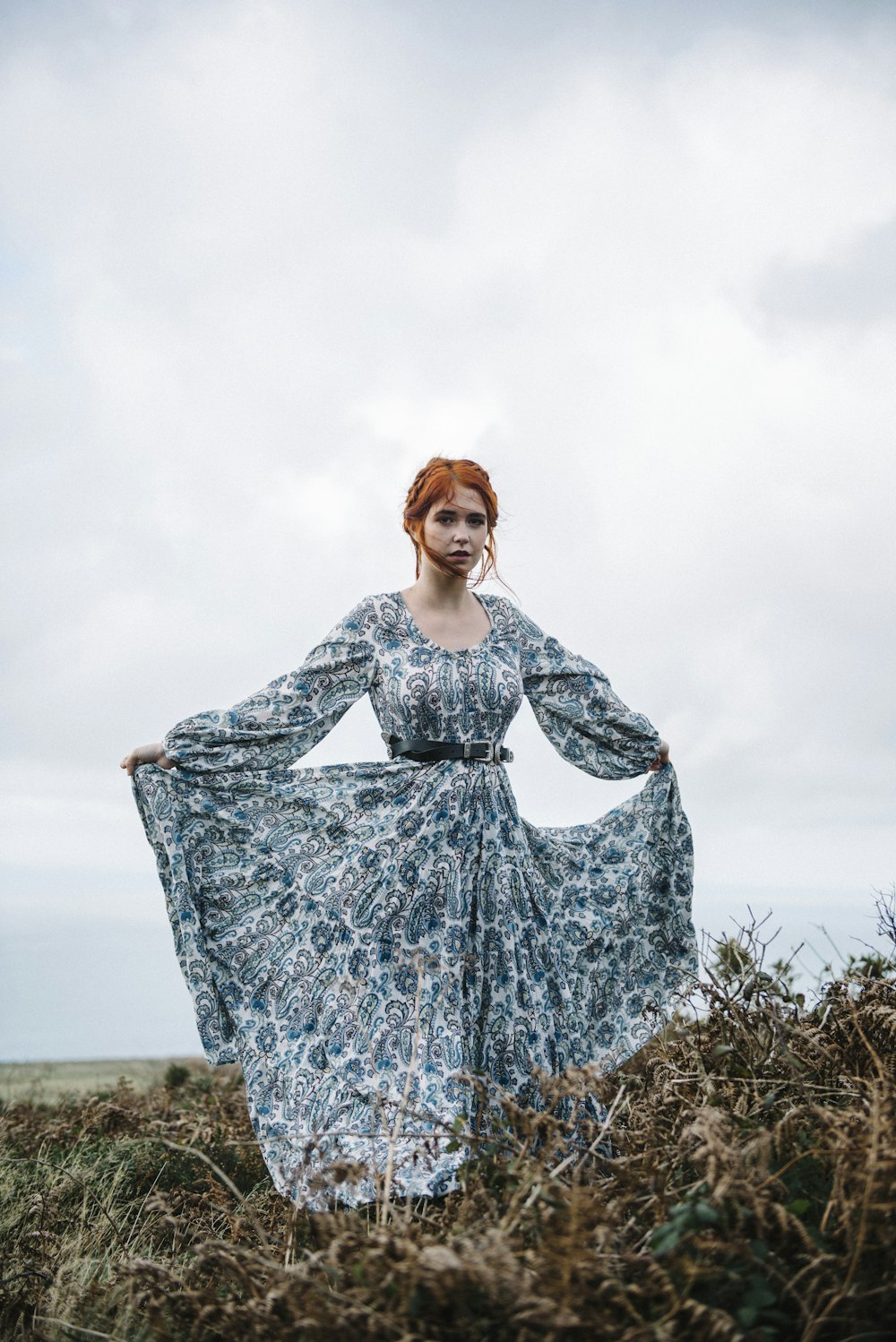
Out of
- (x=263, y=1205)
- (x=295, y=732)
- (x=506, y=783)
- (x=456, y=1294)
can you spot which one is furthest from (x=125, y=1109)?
(x=456, y=1294)

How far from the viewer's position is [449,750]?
3811 millimetres

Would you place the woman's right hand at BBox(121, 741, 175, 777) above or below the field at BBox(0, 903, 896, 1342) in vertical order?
above

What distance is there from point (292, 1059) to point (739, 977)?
1.42 meters

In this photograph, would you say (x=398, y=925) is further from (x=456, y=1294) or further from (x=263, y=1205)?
(x=456, y=1294)

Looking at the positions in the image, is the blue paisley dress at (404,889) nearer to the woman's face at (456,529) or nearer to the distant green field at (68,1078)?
the woman's face at (456,529)

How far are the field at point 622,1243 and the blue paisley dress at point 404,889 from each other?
0.46 metres

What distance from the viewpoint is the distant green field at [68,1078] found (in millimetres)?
6773

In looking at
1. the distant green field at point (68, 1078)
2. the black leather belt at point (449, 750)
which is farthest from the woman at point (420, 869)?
the distant green field at point (68, 1078)

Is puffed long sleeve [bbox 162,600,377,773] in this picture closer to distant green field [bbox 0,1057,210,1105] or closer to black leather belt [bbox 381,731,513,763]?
black leather belt [bbox 381,731,513,763]

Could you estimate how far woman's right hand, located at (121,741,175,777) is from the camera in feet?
12.7

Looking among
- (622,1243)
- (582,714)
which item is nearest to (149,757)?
(582,714)

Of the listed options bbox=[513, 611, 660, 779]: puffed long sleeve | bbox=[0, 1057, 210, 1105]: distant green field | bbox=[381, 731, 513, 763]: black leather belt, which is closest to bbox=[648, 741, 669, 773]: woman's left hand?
bbox=[513, 611, 660, 779]: puffed long sleeve

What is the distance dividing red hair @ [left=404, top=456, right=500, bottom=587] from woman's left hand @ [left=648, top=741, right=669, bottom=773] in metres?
1.08

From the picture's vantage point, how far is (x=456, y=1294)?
1583 mm
